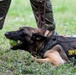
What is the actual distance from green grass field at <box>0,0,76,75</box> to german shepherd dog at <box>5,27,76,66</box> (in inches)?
6.2

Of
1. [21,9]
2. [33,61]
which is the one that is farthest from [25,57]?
[21,9]

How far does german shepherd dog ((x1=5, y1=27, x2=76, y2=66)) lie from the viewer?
7.36m

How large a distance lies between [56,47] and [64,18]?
556cm

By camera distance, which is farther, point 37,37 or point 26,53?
point 26,53

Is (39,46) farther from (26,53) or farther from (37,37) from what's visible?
(26,53)

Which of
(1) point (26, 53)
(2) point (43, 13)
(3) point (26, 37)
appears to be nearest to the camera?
(3) point (26, 37)

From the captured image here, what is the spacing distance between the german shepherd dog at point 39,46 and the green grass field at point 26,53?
156mm

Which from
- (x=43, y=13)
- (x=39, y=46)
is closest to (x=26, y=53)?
(x=39, y=46)

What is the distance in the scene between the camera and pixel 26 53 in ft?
26.0

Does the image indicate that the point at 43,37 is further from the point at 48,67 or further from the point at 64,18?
the point at 64,18

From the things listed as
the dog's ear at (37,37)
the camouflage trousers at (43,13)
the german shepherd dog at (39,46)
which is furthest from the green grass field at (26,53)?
the camouflage trousers at (43,13)

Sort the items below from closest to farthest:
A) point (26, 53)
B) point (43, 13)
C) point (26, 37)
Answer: point (26, 37)
point (26, 53)
point (43, 13)

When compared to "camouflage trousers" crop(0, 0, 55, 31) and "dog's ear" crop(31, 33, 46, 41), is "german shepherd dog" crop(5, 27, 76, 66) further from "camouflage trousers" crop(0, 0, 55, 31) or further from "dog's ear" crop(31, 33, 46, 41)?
"camouflage trousers" crop(0, 0, 55, 31)

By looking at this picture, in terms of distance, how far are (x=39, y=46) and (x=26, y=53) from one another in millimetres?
496
